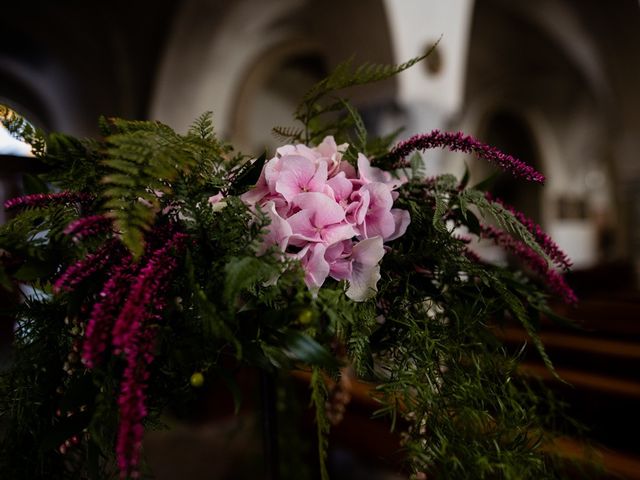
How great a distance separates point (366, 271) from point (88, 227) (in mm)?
322

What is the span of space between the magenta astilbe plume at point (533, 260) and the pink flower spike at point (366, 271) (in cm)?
25

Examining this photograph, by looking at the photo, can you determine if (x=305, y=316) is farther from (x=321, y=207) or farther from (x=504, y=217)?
(x=504, y=217)

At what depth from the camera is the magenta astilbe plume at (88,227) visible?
459 millimetres

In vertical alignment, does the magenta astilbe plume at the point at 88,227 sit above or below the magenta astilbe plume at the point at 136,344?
above

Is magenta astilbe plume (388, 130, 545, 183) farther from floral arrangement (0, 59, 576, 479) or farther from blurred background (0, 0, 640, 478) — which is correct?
blurred background (0, 0, 640, 478)

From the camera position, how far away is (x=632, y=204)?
208 inches

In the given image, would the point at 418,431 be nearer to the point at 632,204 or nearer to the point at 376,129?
the point at 376,129

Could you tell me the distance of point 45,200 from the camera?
0.57 metres

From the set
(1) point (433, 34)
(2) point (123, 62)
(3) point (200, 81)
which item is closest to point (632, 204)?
(1) point (433, 34)

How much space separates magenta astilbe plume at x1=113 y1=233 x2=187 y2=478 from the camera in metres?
0.38

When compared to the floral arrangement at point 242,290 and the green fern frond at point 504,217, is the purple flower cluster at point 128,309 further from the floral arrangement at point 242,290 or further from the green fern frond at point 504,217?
the green fern frond at point 504,217

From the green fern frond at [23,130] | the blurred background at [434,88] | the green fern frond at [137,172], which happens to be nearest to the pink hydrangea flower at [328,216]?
the green fern frond at [137,172]

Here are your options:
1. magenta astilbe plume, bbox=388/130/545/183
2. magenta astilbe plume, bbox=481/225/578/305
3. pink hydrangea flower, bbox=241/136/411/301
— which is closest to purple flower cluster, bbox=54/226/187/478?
pink hydrangea flower, bbox=241/136/411/301

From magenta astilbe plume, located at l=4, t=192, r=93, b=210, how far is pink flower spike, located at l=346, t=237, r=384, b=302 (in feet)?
1.17
